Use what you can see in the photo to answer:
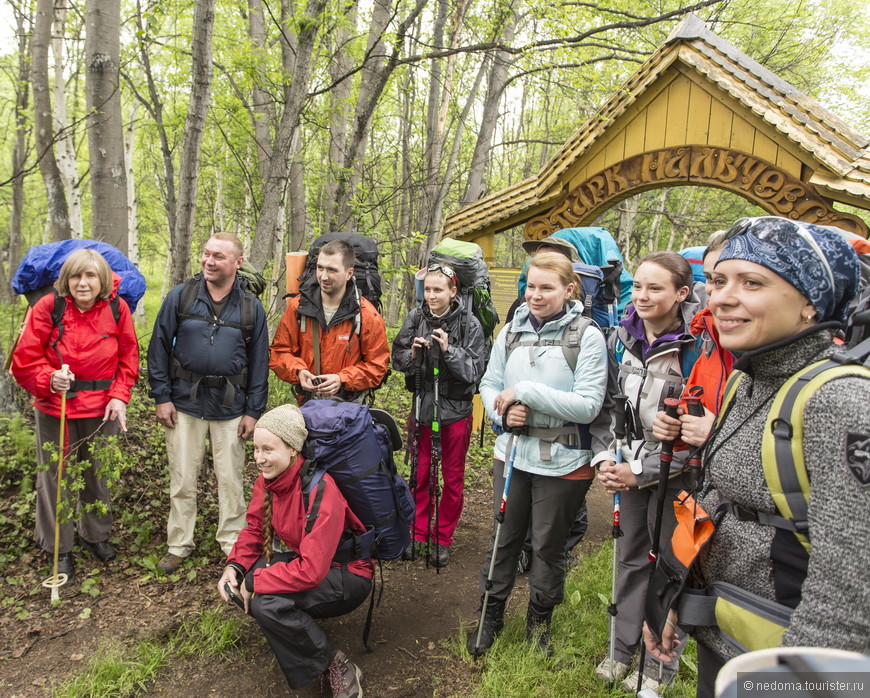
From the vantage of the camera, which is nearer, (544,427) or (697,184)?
(544,427)

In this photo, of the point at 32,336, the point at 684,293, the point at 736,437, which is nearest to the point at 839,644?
the point at 736,437

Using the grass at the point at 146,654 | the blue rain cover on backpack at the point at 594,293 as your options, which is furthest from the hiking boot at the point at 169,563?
the blue rain cover on backpack at the point at 594,293

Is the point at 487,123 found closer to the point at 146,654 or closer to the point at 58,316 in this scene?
the point at 58,316

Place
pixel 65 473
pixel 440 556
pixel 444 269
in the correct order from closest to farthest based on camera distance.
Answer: pixel 65 473
pixel 444 269
pixel 440 556

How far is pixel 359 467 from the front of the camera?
340 cm

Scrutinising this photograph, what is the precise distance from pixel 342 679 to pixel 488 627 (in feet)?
3.27

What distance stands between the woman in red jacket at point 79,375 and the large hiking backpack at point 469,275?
252 cm

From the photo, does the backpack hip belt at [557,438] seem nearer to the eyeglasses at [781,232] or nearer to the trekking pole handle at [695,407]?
the trekking pole handle at [695,407]

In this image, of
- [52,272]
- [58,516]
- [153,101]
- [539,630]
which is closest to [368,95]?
[153,101]

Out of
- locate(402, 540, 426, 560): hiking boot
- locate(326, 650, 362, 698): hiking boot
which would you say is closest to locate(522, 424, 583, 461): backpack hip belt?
locate(326, 650, 362, 698): hiking boot

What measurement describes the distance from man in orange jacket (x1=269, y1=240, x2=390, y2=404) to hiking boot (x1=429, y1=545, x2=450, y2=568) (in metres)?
1.52

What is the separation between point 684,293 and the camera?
10.6ft

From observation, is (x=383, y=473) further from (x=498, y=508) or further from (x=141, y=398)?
(x=141, y=398)

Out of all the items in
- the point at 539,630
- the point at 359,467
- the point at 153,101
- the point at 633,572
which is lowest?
the point at 539,630
